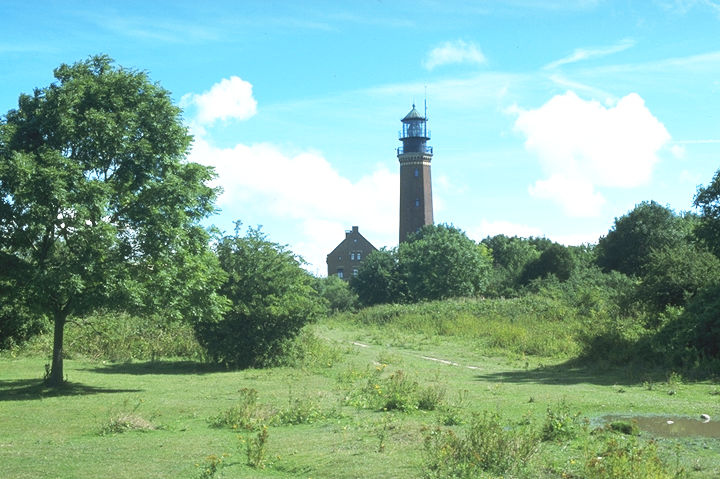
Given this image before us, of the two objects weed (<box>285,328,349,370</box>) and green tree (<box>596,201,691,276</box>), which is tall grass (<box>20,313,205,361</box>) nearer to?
weed (<box>285,328,349,370</box>)

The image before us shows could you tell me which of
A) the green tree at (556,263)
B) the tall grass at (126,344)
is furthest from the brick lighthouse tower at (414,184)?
the tall grass at (126,344)

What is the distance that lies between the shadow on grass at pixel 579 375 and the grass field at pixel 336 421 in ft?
0.19

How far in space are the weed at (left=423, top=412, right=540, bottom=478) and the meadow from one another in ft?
0.07

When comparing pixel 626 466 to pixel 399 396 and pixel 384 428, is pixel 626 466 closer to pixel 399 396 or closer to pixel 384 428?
pixel 384 428

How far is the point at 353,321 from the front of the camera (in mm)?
54688

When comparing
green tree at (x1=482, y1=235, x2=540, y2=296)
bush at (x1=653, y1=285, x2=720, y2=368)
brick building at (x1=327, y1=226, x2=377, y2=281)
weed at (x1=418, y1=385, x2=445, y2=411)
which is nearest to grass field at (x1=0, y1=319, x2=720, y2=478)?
weed at (x1=418, y1=385, x2=445, y2=411)

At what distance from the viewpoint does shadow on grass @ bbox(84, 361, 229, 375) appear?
2545 centimetres

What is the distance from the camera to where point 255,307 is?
25672 millimetres

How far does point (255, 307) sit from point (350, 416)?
11978 millimetres

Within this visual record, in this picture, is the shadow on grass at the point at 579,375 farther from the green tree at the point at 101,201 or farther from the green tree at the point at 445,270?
the green tree at the point at 445,270

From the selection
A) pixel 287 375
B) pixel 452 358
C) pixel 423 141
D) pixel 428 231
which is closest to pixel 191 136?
pixel 287 375

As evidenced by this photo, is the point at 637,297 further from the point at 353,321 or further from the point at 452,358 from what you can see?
the point at 353,321

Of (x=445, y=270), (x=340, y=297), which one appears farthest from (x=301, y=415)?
(x=340, y=297)

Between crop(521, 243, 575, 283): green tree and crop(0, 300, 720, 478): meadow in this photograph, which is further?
crop(521, 243, 575, 283): green tree
